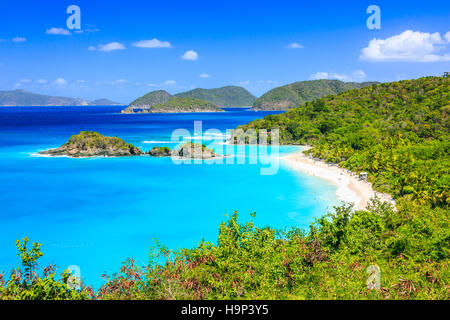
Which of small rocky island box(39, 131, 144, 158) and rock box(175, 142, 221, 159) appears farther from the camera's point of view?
small rocky island box(39, 131, 144, 158)

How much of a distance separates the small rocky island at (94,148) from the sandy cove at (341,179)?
29.5 meters

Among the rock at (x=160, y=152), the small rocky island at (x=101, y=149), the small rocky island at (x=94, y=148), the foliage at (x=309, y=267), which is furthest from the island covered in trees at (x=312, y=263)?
the small rocky island at (x=94, y=148)

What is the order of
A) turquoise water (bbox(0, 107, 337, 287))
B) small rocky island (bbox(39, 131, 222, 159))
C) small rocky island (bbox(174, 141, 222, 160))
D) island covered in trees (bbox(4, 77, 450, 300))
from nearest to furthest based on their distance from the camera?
island covered in trees (bbox(4, 77, 450, 300)) < turquoise water (bbox(0, 107, 337, 287)) < small rocky island (bbox(174, 141, 222, 160)) < small rocky island (bbox(39, 131, 222, 159))

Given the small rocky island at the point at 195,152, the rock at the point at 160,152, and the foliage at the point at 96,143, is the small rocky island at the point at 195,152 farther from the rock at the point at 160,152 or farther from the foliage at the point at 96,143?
the foliage at the point at 96,143

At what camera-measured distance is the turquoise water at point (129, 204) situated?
24.2 meters

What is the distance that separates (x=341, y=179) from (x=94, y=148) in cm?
4462

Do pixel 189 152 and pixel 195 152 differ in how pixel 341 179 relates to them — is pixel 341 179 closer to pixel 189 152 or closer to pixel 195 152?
pixel 195 152

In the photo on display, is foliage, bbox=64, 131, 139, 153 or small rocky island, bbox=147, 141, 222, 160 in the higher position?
foliage, bbox=64, 131, 139, 153

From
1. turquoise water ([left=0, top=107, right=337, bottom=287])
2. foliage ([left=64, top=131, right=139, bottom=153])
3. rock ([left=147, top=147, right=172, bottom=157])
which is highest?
foliage ([left=64, top=131, right=139, bottom=153])

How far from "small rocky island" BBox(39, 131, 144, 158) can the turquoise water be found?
21.4ft

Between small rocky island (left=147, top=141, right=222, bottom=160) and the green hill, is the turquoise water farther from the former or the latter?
the green hill

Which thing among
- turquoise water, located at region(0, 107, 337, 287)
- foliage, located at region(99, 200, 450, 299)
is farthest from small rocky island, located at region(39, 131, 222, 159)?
foliage, located at region(99, 200, 450, 299)

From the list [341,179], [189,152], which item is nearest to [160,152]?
[189,152]

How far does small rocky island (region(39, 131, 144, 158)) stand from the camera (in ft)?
198
